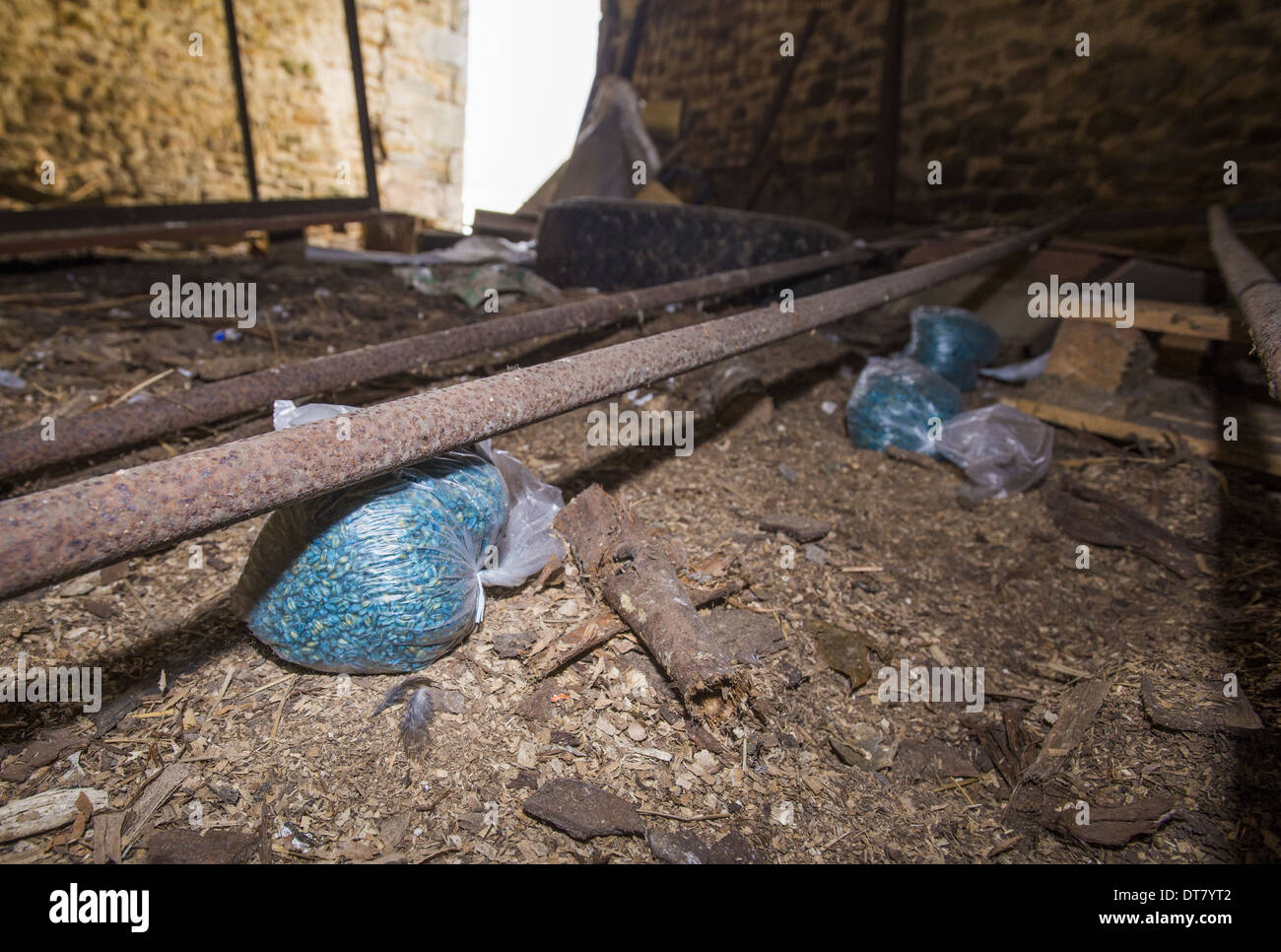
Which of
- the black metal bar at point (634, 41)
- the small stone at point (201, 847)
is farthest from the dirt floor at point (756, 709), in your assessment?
the black metal bar at point (634, 41)

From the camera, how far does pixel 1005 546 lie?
2.51 metres

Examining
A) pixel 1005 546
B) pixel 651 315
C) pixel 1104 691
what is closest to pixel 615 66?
pixel 651 315

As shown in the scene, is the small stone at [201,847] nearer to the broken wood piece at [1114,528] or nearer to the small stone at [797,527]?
the small stone at [797,527]

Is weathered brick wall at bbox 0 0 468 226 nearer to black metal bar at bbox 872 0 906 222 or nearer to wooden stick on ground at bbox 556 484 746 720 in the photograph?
black metal bar at bbox 872 0 906 222

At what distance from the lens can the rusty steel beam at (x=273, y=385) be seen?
70.2 inches

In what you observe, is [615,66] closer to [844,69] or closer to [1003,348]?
[844,69]

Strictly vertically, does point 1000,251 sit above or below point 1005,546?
above

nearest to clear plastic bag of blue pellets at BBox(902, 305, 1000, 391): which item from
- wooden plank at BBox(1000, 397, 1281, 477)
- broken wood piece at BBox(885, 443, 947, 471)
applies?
wooden plank at BBox(1000, 397, 1281, 477)

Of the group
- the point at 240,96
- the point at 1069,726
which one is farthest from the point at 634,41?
the point at 1069,726

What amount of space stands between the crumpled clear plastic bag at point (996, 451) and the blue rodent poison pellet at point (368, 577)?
90.0 inches

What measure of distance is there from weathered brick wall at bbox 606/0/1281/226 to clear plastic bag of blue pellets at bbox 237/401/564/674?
6041mm

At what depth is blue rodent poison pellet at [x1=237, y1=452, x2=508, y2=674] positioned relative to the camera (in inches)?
54.7

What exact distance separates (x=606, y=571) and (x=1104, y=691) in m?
1.42
